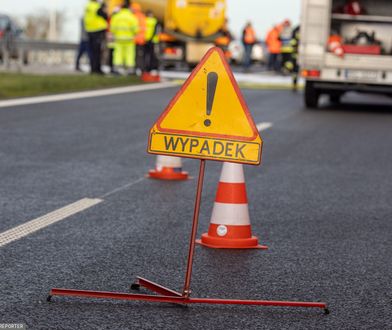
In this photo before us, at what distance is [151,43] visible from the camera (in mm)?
35594

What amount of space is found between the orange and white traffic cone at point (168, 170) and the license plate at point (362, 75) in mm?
11798

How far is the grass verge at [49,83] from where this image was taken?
23.6m

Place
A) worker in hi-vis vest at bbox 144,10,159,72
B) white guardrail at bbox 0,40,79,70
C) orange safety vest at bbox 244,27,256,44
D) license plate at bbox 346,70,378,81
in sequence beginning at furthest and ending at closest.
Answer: orange safety vest at bbox 244,27,256,44
white guardrail at bbox 0,40,79,70
worker in hi-vis vest at bbox 144,10,159,72
license plate at bbox 346,70,378,81

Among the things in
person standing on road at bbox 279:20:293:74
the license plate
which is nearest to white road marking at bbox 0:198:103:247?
the license plate

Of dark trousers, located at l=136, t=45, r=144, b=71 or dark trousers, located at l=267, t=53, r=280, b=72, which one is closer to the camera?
dark trousers, located at l=136, t=45, r=144, b=71

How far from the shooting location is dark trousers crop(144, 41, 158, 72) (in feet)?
113

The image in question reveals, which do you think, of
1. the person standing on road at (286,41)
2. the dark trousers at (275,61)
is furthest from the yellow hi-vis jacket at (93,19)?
the dark trousers at (275,61)

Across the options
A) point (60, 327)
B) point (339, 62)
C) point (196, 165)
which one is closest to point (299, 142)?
point (196, 165)

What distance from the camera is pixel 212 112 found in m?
6.12

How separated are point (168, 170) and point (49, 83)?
15.5m

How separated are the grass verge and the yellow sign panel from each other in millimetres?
15860

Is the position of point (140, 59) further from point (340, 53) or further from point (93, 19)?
point (340, 53)

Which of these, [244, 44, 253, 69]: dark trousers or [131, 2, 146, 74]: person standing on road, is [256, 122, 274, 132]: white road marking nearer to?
[131, 2, 146, 74]: person standing on road

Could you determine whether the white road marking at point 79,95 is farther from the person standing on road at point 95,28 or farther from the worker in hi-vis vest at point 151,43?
the worker in hi-vis vest at point 151,43
